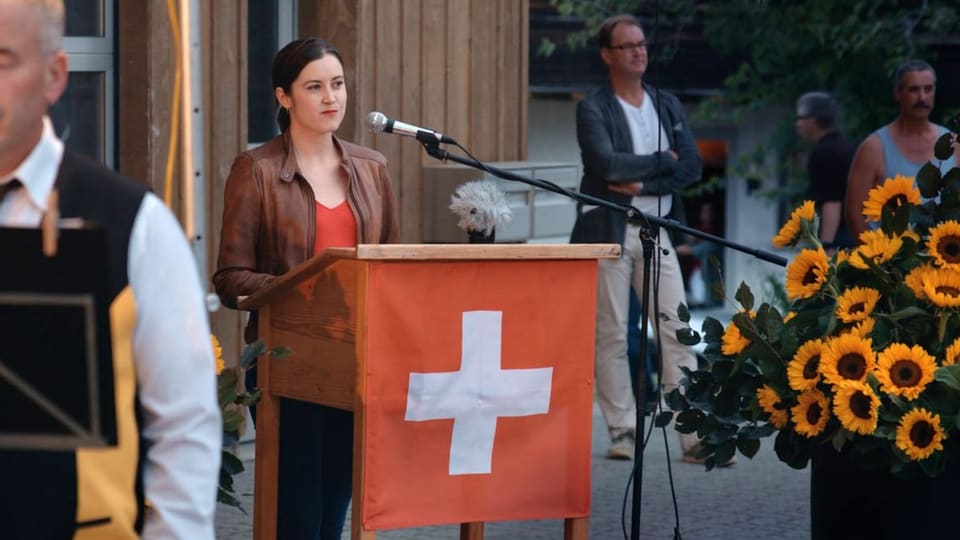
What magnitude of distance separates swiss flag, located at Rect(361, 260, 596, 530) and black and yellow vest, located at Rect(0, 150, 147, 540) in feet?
7.87

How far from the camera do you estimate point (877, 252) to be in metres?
5.69

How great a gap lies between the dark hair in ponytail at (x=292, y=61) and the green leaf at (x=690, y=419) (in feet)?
5.19

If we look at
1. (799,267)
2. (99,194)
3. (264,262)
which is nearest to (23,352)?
(99,194)

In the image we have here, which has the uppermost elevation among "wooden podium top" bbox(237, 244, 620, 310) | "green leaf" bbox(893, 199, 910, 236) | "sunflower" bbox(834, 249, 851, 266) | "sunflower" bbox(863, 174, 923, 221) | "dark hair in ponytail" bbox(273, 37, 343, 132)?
"dark hair in ponytail" bbox(273, 37, 343, 132)

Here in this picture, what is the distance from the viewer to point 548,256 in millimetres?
5223

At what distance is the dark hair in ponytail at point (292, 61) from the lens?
5.57 meters

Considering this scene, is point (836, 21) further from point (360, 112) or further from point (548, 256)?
point (548, 256)

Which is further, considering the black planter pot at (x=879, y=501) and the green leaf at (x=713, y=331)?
the green leaf at (x=713, y=331)

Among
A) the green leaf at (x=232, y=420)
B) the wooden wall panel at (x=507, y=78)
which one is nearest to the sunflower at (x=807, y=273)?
the green leaf at (x=232, y=420)

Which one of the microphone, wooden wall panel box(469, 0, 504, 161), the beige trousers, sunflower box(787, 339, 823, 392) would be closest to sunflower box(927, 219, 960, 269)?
sunflower box(787, 339, 823, 392)

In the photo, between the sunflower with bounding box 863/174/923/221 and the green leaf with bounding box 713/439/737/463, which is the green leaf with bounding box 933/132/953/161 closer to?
the sunflower with bounding box 863/174/923/221

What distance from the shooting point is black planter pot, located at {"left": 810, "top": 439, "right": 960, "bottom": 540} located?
5469mm

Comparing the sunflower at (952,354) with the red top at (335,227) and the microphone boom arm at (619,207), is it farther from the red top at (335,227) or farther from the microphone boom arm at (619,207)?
the red top at (335,227)

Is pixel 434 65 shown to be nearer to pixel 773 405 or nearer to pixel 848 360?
pixel 773 405
